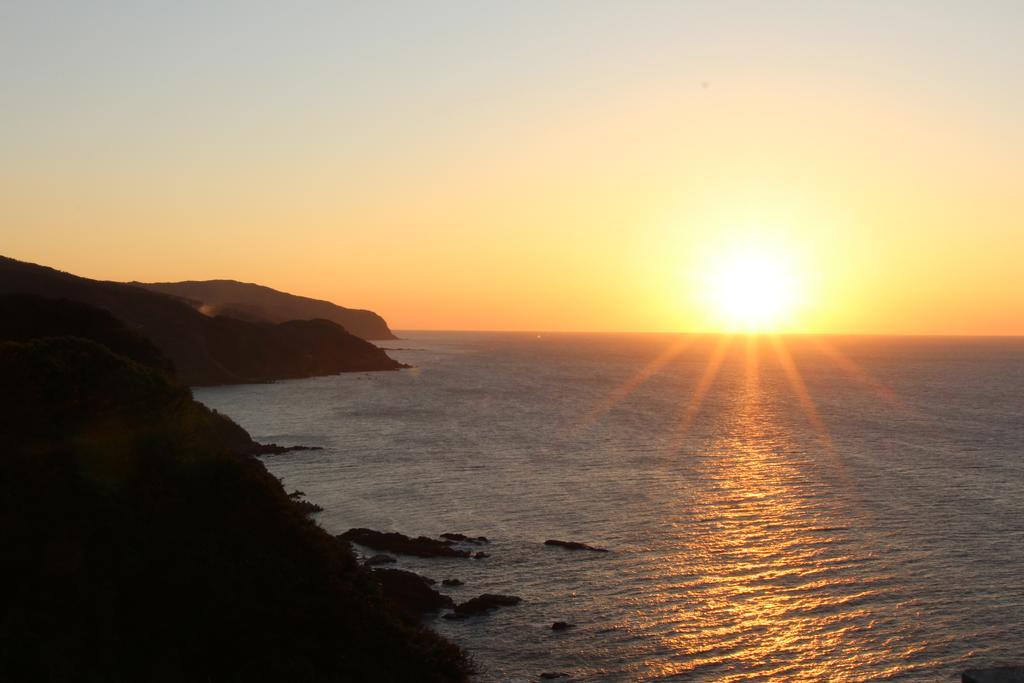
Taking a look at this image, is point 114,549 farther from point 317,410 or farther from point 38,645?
point 317,410

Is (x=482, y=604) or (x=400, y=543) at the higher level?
(x=400, y=543)

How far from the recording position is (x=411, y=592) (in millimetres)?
34875

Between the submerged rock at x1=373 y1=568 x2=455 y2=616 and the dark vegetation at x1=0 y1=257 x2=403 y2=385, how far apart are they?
317 feet

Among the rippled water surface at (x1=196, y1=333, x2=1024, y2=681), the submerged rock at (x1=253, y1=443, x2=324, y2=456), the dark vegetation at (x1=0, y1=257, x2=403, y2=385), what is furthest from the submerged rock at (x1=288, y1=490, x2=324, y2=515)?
the dark vegetation at (x1=0, y1=257, x2=403, y2=385)

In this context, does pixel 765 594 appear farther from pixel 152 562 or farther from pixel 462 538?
pixel 152 562

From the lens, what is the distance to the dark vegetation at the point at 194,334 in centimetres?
13212

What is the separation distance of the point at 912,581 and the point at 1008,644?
23.0 feet

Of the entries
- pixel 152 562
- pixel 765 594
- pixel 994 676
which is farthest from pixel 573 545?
pixel 994 676

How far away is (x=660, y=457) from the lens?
7462 cm

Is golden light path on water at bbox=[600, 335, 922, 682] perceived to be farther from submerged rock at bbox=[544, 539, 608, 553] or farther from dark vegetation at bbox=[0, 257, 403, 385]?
dark vegetation at bbox=[0, 257, 403, 385]

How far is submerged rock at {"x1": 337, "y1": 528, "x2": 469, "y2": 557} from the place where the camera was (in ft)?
137

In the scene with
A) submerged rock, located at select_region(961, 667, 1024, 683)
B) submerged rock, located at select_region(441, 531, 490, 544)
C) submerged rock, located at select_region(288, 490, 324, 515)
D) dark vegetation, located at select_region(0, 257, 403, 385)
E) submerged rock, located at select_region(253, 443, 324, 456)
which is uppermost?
dark vegetation, located at select_region(0, 257, 403, 385)

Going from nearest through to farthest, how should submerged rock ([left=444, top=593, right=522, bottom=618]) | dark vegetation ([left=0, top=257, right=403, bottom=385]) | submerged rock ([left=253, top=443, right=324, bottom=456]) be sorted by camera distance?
submerged rock ([left=444, top=593, right=522, bottom=618]) < submerged rock ([left=253, top=443, right=324, bottom=456]) < dark vegetation ([left=0, top=257, right=403, bottom=385])

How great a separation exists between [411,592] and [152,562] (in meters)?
14.0
